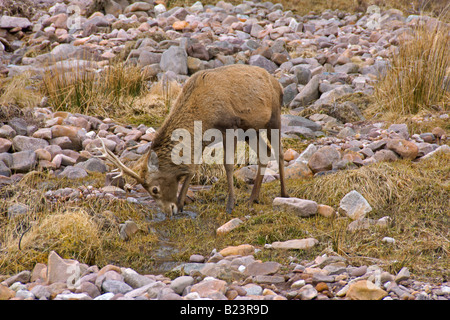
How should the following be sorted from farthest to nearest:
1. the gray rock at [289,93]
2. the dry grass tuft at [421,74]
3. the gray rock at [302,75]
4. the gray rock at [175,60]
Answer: the gray rock at [302,75] → the gray rock at [175,60] → the gray rock at [289,93] → the dry grass tuft at [421,74]

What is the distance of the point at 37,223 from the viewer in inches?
235

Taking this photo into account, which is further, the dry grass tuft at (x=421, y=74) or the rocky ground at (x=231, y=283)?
the dry grass tuft at (x=421, y=74)

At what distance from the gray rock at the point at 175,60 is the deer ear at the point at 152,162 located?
731cm

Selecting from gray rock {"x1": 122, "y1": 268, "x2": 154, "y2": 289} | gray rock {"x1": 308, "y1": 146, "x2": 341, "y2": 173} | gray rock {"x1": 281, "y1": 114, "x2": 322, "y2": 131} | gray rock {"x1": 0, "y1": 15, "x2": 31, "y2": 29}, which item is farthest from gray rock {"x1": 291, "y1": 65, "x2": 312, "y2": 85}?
gray rock {"x1": 0, "y1": 15, "x2": 31, "y2": 29}

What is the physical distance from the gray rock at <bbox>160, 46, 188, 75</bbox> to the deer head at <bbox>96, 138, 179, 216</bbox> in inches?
284

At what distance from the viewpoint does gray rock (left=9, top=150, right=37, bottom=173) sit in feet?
28.2

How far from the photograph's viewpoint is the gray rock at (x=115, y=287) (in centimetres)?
460

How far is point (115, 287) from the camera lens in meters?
4.61

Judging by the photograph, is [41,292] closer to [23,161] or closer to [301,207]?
[301,207]

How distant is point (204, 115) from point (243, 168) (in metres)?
2.10

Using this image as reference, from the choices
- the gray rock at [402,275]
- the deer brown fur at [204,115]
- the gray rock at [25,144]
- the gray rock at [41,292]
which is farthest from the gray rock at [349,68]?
the gray rock at [41,292]

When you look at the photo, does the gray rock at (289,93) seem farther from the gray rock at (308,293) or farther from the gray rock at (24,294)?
the gray rock at (24,294)

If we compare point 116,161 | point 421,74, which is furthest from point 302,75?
point 116,161
